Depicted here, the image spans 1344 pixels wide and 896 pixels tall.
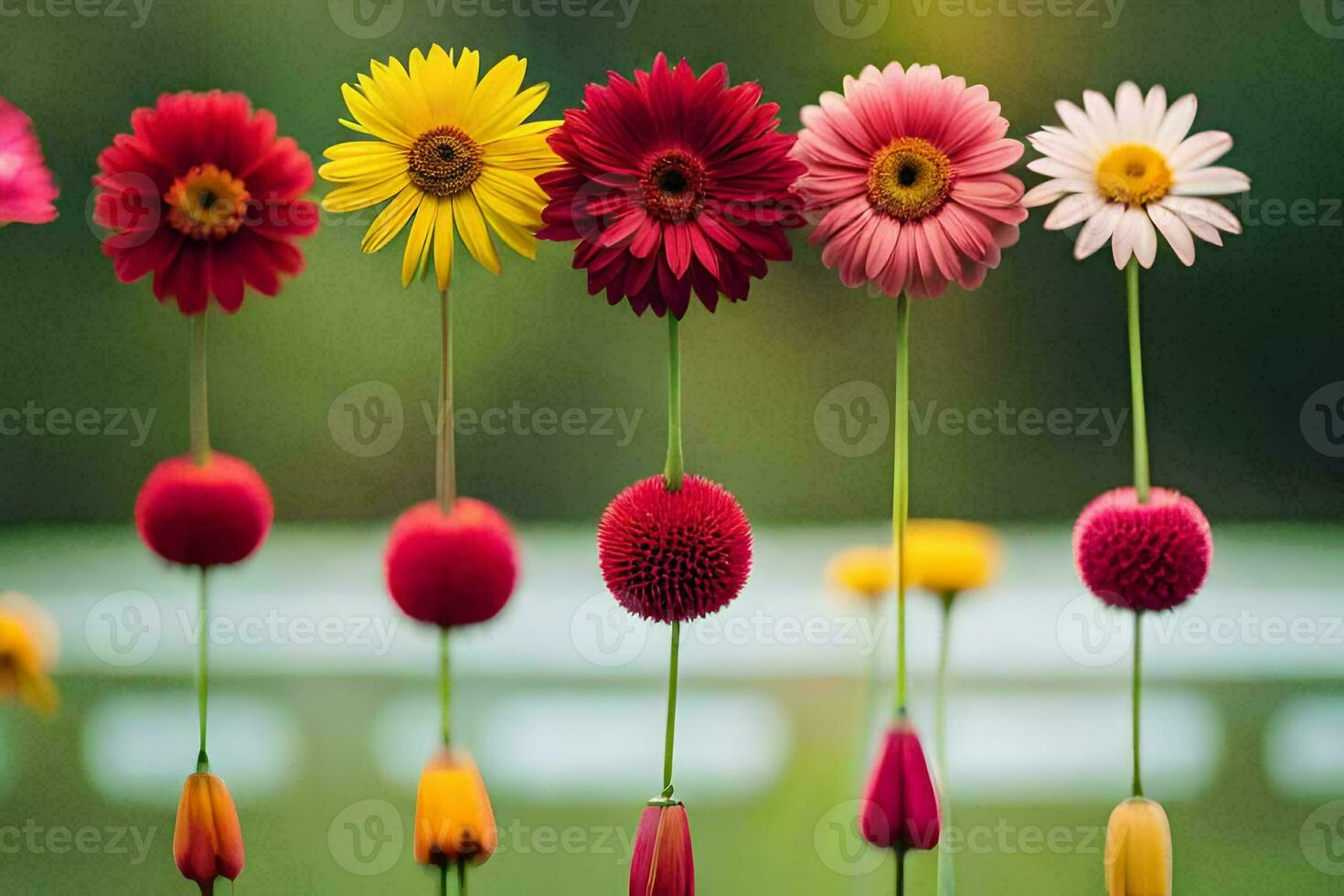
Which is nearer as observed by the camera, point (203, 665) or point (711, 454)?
point (203, 665)

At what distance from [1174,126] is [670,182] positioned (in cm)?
19

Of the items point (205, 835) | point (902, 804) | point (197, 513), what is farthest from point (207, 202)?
point (902, 804)

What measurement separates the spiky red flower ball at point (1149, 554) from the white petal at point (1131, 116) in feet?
0.44

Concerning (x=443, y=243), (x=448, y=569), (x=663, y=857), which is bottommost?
(x=663, y=857)

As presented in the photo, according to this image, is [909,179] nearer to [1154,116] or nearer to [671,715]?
[1154,116]

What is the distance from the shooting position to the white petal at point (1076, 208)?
0.49 m

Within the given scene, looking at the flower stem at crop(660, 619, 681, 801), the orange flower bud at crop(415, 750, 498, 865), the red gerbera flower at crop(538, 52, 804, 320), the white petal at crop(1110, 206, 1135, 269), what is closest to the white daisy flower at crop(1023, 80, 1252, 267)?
the white petal at crop(1110, 206, 1135, 269)

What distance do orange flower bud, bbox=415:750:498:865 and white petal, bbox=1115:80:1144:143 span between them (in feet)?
1.15

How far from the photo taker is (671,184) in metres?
0.47

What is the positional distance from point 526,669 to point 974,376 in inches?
16.0

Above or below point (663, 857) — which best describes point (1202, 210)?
above

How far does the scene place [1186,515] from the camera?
1.59 feet

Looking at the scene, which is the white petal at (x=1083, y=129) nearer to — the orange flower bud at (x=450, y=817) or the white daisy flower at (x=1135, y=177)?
the white daisy flower at (x=1135, y=177)

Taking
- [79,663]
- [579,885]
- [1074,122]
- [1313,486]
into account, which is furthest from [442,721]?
[1313,486]
